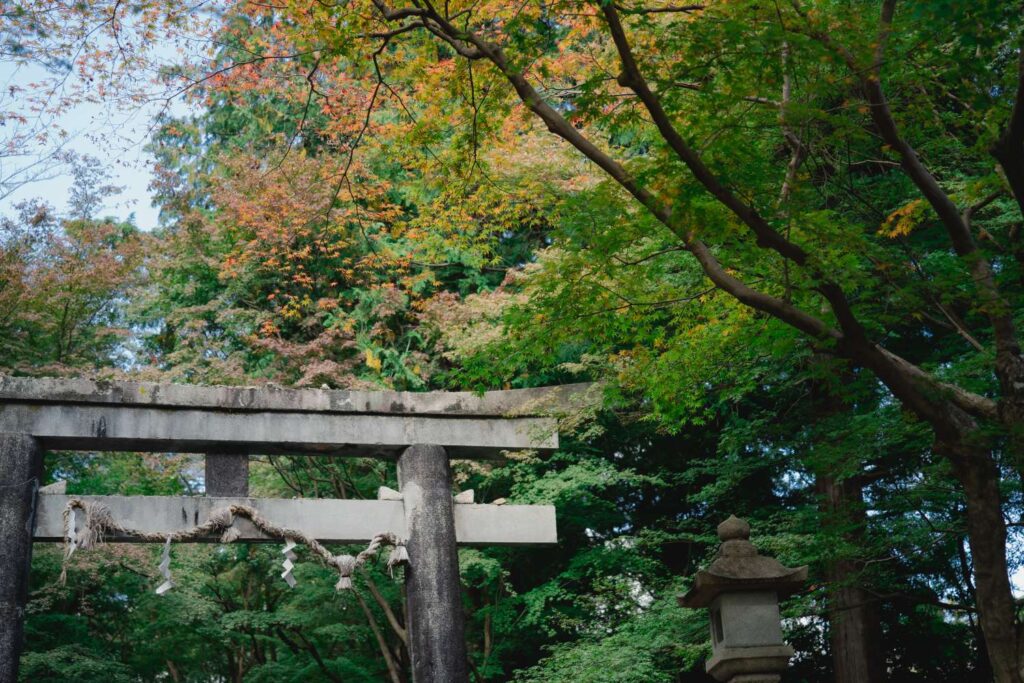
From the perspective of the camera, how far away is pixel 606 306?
6.72 meters

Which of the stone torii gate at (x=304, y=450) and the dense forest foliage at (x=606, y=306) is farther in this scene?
the stone torii gate at (x=304, y=450)

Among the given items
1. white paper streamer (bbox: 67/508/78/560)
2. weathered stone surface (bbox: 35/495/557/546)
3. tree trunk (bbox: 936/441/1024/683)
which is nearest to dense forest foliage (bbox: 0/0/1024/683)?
tree trunk (bbox: 936/441/1024/683)

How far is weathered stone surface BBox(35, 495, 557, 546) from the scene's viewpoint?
7523mm

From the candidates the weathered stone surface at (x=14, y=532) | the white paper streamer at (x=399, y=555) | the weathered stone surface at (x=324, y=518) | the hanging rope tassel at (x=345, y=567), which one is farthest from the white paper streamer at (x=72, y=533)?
the white paper streamer at (x=399, y=555)

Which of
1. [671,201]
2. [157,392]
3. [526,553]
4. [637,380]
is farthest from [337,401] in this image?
→ [526,553]

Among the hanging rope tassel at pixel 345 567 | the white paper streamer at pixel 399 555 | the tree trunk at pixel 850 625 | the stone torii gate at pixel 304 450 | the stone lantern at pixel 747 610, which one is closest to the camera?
the stone lantern at pixel 747 610

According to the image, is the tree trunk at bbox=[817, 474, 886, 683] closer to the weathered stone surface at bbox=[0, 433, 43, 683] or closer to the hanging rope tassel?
the hanging rope tassel

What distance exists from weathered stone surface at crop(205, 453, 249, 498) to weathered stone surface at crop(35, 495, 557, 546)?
0.70 feet

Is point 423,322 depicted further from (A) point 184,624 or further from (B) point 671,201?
(B) point 671,201

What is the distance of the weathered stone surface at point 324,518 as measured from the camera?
752cm

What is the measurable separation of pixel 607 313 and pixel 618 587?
17.4 ft

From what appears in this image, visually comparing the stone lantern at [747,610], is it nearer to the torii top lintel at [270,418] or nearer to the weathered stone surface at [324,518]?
the torii top lintel at [270,418]

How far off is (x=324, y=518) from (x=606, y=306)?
2.89 m

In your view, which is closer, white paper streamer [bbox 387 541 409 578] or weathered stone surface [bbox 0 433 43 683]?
weathered stone surface [bbox 0 433 43 683]
